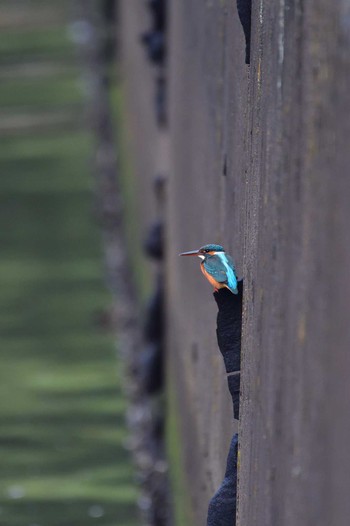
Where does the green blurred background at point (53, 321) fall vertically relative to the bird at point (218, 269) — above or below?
below

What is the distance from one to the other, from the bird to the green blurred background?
12.7 feet

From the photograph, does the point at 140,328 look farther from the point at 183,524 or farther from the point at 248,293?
the point at 248,293

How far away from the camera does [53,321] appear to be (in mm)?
12586

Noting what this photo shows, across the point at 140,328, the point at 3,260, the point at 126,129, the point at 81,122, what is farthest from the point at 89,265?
the point at 81,122

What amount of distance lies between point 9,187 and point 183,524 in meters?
10.2

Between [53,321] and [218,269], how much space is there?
841 centimetres

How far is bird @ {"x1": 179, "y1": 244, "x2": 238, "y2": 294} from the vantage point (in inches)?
168

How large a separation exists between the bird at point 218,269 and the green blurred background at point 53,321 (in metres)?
3.87

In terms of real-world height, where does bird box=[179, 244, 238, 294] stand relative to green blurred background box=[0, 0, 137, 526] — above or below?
above

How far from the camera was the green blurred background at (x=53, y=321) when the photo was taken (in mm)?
8570

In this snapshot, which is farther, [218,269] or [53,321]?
[53,321]

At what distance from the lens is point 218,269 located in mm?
4285

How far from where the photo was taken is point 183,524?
7109 millimetres

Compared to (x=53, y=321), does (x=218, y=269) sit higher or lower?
higher
